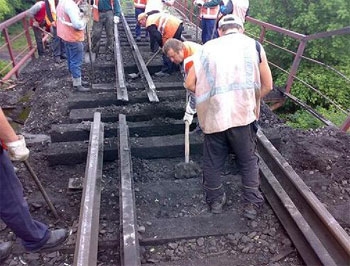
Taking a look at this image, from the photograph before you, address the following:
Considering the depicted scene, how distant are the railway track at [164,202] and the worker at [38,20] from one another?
4499mm

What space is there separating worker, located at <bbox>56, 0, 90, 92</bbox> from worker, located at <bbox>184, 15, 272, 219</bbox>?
3571 millimetres

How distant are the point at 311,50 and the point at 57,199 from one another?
40.8 feet

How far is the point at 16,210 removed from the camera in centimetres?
282

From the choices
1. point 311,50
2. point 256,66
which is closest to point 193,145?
point 256,66

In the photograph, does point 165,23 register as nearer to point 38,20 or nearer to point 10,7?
point 38,20

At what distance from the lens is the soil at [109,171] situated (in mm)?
3117

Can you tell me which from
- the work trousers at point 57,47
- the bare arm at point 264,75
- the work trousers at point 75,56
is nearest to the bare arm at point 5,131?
the bare arm at point 264,75

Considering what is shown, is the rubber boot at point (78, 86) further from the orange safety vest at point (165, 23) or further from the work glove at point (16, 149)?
the work glove at point (16, 149)

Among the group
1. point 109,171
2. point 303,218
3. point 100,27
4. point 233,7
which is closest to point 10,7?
point 100,27

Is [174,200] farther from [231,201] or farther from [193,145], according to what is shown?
[193,145]

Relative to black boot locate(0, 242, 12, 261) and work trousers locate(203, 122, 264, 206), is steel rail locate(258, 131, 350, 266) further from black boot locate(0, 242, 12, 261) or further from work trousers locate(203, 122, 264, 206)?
black boot locate(0, 242, 12, 261)

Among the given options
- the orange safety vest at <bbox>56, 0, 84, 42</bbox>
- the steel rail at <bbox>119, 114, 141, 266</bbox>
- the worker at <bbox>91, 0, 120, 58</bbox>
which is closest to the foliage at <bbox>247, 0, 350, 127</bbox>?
the worker at <bbox>91, 0, 120, 58</bbox>

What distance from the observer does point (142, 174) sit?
4211 mm

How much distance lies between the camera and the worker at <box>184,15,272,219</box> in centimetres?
308
